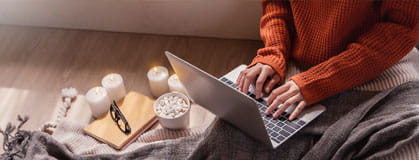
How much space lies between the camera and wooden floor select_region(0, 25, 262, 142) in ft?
5.63

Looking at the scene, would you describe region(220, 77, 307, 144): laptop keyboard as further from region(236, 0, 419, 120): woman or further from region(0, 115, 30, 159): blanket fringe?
region(0, 115, 30, 159): blanket fringe

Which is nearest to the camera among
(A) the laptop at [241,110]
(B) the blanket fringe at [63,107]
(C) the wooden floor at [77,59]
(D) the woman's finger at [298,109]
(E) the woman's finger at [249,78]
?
(A) the laptop at [241,110]

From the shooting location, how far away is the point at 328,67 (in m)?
1.13

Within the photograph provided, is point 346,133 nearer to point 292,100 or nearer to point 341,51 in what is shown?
point 292,100

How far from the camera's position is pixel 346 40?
3.95 feet

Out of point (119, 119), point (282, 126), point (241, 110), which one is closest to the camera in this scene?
point (241, 110)

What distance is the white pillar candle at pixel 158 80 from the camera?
162cm

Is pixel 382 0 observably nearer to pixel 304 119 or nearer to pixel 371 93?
pixel 371 93

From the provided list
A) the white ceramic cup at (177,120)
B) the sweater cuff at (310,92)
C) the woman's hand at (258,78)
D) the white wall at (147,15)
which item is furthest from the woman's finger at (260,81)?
the white wall at (147,15)

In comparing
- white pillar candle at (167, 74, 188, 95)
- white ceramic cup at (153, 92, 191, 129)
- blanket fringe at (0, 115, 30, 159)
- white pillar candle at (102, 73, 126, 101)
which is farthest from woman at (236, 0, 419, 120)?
blanket fringe at (0, 115, 30, 159)

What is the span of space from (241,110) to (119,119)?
2.32 ft

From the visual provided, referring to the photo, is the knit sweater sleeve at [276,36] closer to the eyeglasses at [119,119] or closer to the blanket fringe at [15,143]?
the eyeglasses at [119,119]

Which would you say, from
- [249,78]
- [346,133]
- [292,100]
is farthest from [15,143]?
[346,133]

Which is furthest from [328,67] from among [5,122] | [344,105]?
[5,122]
